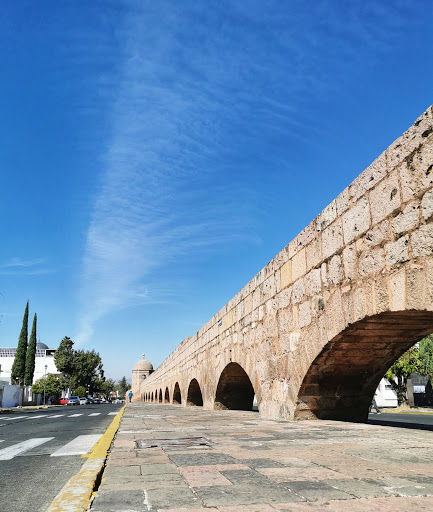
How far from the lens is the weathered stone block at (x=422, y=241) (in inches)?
135

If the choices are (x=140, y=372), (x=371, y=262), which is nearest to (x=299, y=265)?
(x=371, y=262)

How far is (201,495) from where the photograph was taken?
6.68ft

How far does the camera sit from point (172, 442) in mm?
3953

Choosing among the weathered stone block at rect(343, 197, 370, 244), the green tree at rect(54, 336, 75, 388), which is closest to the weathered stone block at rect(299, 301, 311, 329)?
the weathered stone block at rect(343, 197, 370, 244)

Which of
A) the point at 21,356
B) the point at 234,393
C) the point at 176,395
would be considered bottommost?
the point at 176,395

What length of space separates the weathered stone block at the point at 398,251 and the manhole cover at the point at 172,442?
2.23m

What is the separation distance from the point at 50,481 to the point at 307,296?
11.7 ft

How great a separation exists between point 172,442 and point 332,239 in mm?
2738

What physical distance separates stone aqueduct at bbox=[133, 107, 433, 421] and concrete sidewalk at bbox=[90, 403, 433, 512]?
3.92 feet

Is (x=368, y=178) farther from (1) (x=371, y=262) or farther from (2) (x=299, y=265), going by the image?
(2) (x=299, y=265)

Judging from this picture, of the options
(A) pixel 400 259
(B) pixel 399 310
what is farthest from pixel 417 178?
(B) pixel 399 310

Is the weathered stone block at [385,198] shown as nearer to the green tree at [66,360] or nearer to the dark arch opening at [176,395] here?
the dark arch opening at [176,395]

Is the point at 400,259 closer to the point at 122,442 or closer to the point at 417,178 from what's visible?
the point at 417,178

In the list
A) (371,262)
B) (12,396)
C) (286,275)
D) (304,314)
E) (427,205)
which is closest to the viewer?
(427,205)
